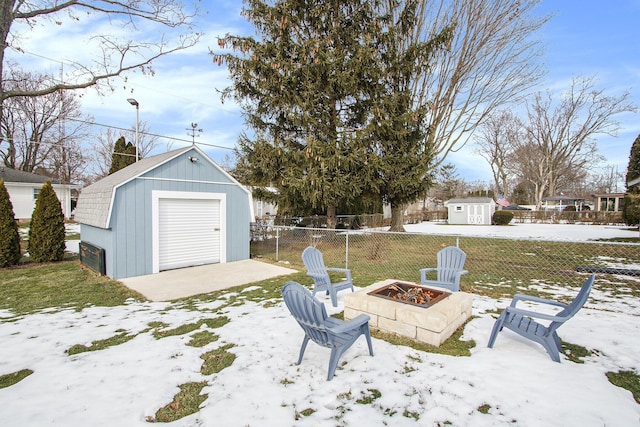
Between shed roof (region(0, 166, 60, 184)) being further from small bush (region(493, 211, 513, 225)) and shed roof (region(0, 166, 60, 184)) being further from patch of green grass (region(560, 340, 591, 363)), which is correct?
small bush (region(493, 211, 513, 225))

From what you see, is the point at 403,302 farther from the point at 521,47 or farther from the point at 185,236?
the point at 521,47

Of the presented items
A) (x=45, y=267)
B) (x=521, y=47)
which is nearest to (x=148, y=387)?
(x=45, y=267)

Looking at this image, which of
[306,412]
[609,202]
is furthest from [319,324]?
[609,202]

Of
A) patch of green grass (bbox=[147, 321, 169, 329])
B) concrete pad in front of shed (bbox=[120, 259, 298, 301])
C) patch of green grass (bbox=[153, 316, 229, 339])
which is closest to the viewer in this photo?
patch of green grass (bbox=[153, 316, 229, 339])

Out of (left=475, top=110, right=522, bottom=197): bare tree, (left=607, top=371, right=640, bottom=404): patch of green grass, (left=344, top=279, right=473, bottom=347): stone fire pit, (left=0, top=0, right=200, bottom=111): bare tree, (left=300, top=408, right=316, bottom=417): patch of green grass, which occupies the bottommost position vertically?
(left=300, top=408, right=316, bottom=417): patch of green grass

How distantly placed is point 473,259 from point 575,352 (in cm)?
667

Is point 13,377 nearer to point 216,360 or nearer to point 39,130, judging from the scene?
point 216,360

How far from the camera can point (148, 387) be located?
8.32 ft

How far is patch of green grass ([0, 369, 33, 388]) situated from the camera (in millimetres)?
2596

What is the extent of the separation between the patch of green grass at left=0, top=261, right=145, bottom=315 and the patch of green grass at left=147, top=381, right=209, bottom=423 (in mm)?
3376

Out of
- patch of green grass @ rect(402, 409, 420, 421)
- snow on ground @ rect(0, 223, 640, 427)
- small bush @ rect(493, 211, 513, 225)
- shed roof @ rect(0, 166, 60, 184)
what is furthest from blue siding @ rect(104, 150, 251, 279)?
small bush @ rect(493, 211, 513, 225)

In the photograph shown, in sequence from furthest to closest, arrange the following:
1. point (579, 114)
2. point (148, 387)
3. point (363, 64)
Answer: point (579, 114) → point (363, 64) → point (148, 387)

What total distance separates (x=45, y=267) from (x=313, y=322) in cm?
888

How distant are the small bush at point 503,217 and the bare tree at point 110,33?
79.6 ft
